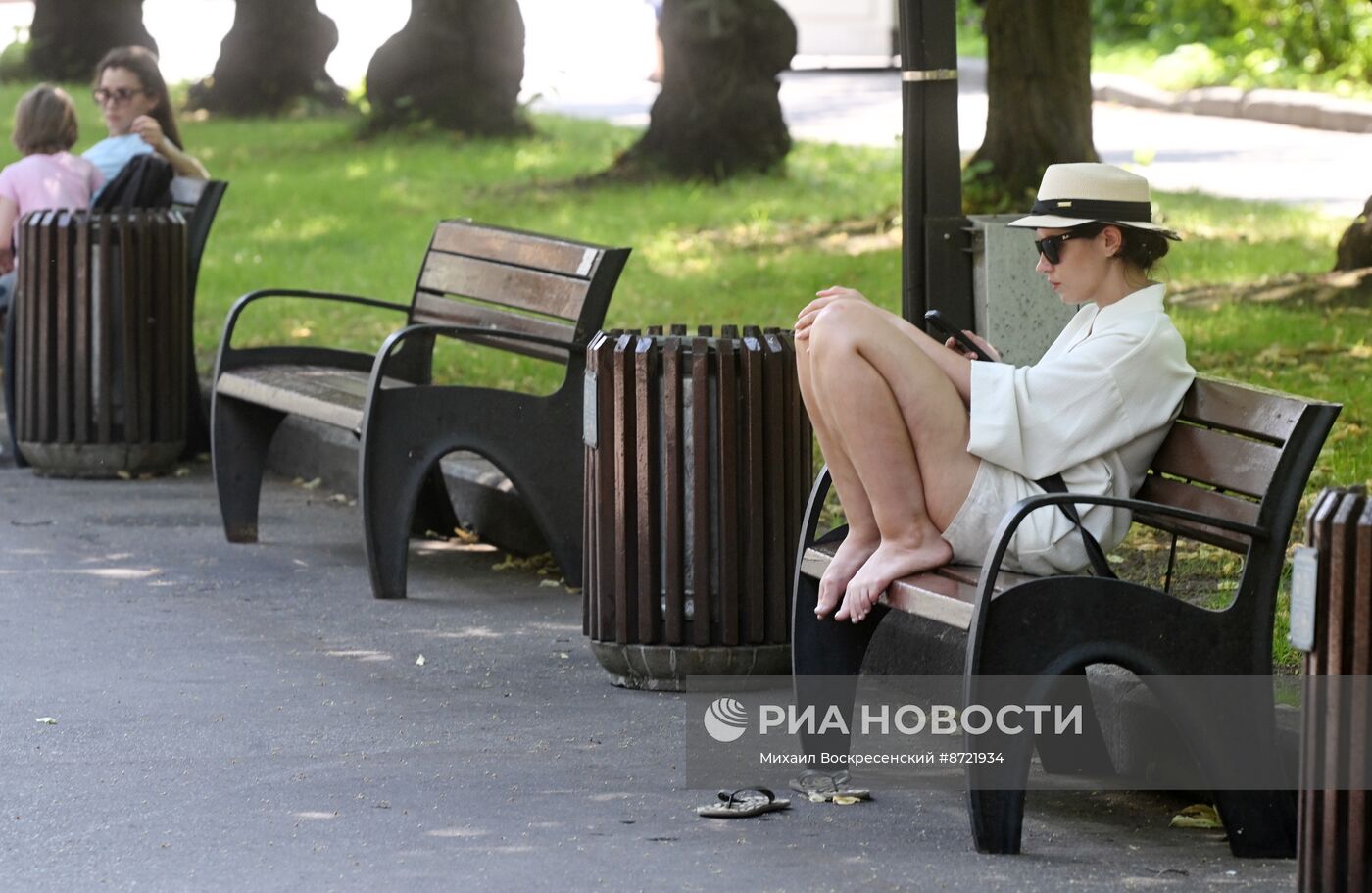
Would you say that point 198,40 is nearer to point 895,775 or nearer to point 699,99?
point 699,99

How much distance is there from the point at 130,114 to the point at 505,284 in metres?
2.89

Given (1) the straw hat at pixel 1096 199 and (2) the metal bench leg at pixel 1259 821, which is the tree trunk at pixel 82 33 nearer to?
(1) the straw hat at pixel 1096 199

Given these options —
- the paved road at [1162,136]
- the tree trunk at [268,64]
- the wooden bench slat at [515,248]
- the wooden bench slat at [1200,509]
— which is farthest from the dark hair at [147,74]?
the tree trunk at [268,64]

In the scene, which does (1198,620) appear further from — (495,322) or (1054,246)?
(495,322)

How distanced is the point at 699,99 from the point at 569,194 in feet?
4.30

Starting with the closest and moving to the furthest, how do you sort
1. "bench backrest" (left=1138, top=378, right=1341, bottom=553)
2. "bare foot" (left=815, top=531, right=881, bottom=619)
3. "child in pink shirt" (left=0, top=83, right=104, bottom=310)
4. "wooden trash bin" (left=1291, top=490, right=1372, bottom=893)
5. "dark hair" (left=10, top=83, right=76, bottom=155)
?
"wooden trash bin" (left=1291, top=490, right=1372, bottom=893), "bench backrest" (left=1138, top=378, right=1341, bottom=553), "bare foot" (left=815, top=531, right=881, bottom=619), "child in pink shirt" (left=0, top=83, right=104, bottom=310), "dark hair" (left=10, top=83, right=76, bottom=155)

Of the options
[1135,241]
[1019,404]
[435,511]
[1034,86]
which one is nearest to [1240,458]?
[1019,404]

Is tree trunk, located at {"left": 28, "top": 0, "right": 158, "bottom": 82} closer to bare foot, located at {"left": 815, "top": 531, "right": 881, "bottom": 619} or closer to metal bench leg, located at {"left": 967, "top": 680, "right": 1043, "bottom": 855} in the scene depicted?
bare foot, located at {"left": 815, "top": 531, "right": 881, "bottom": 619}

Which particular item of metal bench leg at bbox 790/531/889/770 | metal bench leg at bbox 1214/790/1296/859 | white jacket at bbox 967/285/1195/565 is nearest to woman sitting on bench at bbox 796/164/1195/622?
white jacket at bbox 967/285/1195/565

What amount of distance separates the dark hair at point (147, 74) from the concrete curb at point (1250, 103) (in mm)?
11195

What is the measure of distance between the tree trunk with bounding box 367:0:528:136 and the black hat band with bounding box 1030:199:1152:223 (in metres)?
15.3

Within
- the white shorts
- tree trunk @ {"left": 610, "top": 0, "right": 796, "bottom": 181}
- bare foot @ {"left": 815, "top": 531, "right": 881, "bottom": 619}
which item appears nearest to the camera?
the white shorts

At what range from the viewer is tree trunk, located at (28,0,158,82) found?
2508cm

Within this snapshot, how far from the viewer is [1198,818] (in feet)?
15.7
